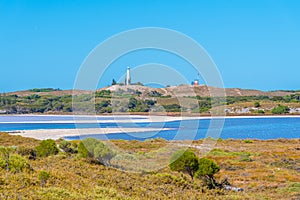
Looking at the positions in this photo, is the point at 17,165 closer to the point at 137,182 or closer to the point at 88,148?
the point at 137,182

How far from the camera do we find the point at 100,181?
17.3 meters

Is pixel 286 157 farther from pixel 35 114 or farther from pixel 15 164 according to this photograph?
pixel 35 114

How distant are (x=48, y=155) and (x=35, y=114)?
113364 mm

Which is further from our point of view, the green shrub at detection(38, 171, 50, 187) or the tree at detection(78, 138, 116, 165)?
the tree at detection(78, 138, 116, 165)

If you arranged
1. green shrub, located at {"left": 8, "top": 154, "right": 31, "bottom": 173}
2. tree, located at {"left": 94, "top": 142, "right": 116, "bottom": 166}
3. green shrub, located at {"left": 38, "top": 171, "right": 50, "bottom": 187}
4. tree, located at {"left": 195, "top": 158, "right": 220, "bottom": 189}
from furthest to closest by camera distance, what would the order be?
tree, located at {"left": 94, "top": 142, "right": 116, "bottom": 166} → tree, located at {"left": 195, "top": 158, "right": 220, "bottom": 189} → green shrub, located at {"left": 8, "top": 154, "right": 31, "bottom": 173} → green shrub, located at {"left": 38, "top": 171, "right": 50, "bottom": 187}

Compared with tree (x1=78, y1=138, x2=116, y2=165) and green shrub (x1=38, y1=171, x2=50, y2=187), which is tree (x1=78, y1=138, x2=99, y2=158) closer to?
tree (x1=78, y1=138, x2=116, y2=165)

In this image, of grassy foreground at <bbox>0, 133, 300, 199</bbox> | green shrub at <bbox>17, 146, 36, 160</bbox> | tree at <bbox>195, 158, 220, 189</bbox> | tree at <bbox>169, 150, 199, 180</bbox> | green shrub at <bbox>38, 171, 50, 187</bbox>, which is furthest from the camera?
green shrub at <bbox>17, 146, 36, 160</bbox>

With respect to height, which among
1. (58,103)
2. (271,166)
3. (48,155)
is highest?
(58,103)

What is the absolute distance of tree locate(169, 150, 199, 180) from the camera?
21.7 meters

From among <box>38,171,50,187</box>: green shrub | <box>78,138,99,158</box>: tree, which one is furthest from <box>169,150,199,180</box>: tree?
<box>38,171,50,187</box>: green shrub

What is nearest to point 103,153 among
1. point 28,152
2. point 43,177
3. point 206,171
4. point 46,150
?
point 206,171

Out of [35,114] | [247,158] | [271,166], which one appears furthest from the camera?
[35,114]

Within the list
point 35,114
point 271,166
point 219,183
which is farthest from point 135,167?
point 35,114

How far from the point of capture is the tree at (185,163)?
21.7 meters
